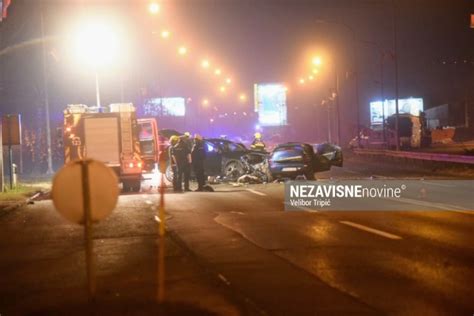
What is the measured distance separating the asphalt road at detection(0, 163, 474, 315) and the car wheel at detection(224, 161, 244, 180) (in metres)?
9.77

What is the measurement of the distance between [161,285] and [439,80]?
337 ft

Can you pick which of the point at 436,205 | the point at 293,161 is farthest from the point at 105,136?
the point at 436,205

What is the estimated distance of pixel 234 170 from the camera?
27531mm

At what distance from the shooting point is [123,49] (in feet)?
192

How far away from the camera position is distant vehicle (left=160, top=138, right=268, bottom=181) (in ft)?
90.1

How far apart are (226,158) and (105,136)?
5007 millimetres

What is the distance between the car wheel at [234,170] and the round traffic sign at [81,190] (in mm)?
20991

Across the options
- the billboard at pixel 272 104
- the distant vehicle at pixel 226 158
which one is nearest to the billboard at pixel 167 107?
the billboard at pixel 272 104

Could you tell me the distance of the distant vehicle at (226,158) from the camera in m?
27.5

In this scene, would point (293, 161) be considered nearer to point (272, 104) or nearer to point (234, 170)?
point (234, 170)

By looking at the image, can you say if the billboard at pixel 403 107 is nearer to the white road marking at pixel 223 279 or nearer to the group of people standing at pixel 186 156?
the group of people standing at pixel 186 156

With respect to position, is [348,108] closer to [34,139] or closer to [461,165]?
[34,139]

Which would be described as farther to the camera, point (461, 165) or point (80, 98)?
point (80, 98)

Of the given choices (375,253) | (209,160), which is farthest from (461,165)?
(375,253)
